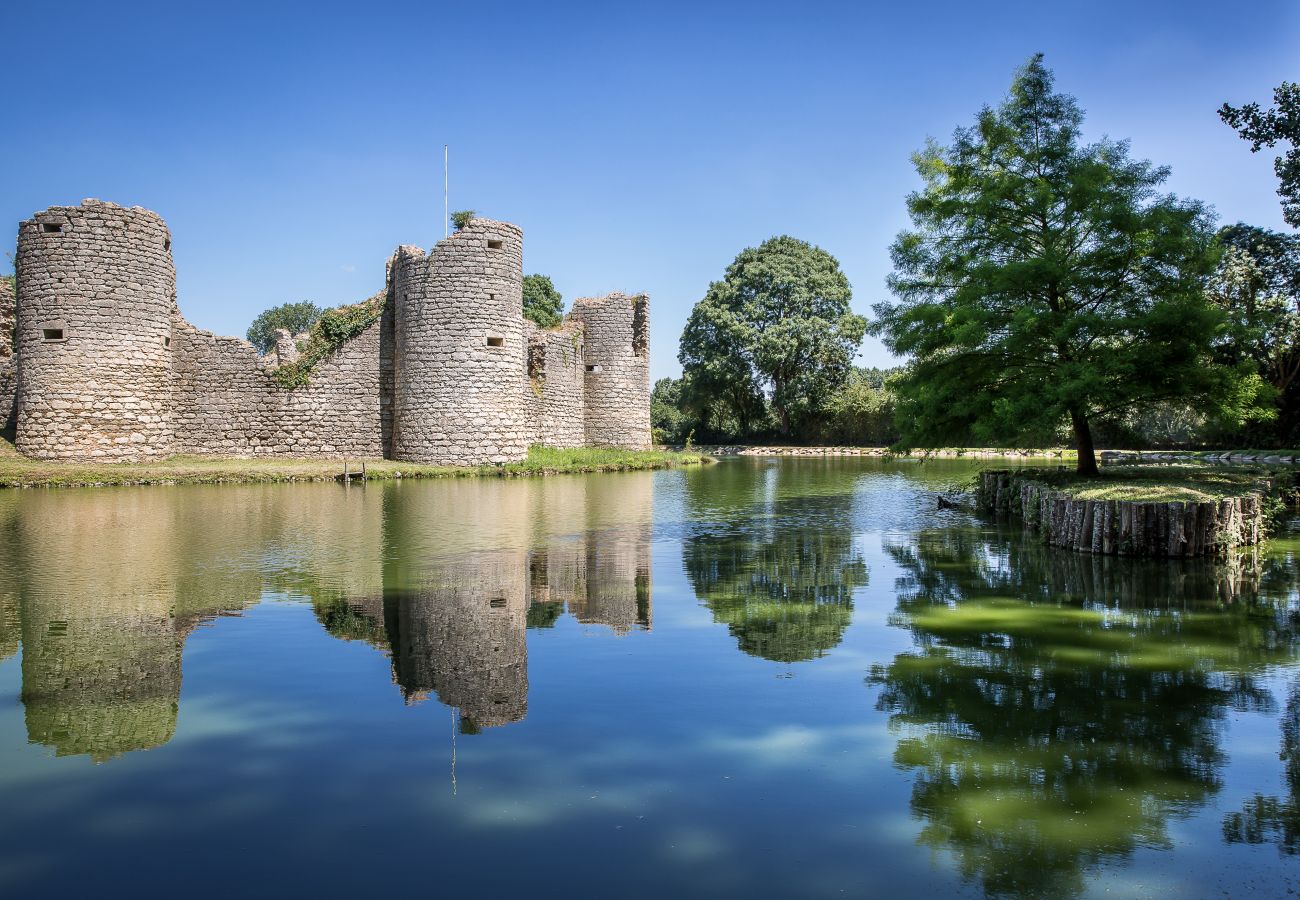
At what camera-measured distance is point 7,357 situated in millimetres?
26375

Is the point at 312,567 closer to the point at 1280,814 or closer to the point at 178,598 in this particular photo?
the point at 178,598

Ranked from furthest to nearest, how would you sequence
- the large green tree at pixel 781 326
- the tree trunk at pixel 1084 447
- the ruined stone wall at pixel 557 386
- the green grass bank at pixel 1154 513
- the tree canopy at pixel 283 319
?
1. the tree canopy at pixel 283 319
2. the large green tree at pixel 781 326
3. the ruined stone wall at pixel 557 386
4. the tree trunk at pixel 1084 447
5. the green grass bank at pixel 1154 513

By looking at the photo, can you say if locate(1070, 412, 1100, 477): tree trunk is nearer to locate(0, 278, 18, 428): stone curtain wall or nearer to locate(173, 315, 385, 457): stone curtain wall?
locate(173, 315, 385, 457): stone curtain wall

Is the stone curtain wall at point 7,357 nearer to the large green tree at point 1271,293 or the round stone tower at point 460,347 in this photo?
the round stone tower at point 460,347

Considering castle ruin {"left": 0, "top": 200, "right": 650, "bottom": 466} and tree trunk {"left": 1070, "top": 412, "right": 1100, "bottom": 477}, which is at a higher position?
castle ruin {"left": 0, "top": 200, "right": 650, "bottom": 466}

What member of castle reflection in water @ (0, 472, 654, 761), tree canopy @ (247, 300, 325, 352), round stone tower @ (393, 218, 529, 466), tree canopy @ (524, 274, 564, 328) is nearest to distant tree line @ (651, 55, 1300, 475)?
castle reflection in water @ (0, 472, 654, 761)

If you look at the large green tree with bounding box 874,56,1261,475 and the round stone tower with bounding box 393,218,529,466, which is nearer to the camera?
the large green tree with bounding box 874,56,1261,475

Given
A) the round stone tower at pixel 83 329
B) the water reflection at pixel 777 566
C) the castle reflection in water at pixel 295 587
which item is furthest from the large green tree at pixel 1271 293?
the round stone tower at pixel 83 329

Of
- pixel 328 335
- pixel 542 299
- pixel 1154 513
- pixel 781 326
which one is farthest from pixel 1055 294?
pixel 542 299

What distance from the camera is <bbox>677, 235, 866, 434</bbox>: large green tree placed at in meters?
46.7

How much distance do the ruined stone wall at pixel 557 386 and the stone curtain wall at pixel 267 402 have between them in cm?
548

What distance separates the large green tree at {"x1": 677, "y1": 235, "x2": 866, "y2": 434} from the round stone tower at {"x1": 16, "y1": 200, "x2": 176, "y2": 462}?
28835 millimetres

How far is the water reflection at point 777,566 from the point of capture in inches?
307

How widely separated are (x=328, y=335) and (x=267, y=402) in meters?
2.76
